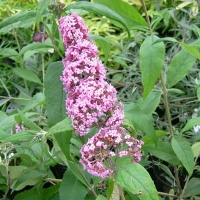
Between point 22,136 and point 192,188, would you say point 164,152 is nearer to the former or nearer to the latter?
point 192,188

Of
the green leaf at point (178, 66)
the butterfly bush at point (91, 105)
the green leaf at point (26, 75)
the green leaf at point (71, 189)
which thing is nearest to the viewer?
the butterfly bush at point (91, 105)

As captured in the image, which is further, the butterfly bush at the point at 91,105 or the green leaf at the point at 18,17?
the green leaf at the point at 18,17

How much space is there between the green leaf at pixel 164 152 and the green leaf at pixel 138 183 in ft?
1.41

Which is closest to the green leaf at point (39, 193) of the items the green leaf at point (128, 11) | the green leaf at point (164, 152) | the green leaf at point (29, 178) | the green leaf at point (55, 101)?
the green leaf at point (29, 178)

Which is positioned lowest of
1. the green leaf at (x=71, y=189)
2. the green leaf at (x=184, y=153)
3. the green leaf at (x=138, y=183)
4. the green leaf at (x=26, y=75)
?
the green leaf at (x=71, y=189)

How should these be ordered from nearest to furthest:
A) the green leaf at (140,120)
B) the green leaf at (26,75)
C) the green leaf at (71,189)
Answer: the green leaf at (140,120)
the green leaf at (71,189)
the green leaf at (26,75)

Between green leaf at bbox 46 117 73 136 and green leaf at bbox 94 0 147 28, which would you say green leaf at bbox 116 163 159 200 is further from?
green leaf at bbox 94 0 147 28

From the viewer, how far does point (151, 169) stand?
Answer: 2078 mm

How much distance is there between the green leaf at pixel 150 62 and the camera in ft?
4.37

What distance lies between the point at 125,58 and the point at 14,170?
90cm

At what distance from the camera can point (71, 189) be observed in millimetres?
1426

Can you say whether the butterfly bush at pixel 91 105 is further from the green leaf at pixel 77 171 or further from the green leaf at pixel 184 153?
the green leaf at pixel 184 153

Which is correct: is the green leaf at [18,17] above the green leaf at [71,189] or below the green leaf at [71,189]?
above

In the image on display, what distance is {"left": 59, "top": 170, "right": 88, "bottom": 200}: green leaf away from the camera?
4.63 feet
